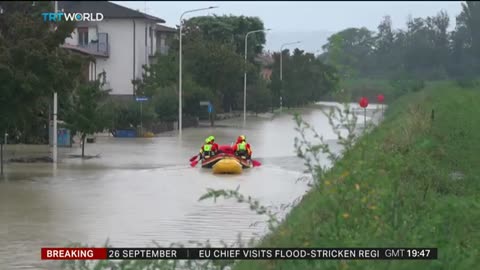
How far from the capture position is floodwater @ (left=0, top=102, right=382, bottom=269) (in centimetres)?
1683

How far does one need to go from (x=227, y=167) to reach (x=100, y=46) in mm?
38812

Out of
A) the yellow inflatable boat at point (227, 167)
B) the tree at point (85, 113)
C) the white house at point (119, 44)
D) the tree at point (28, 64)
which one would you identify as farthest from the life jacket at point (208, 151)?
the white house at point (119, 44)

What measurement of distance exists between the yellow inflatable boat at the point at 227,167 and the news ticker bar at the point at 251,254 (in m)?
22.8

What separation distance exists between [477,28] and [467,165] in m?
18.2

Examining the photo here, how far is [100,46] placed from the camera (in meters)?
68.4

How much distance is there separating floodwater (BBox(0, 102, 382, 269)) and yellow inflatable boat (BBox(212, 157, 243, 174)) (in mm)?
380

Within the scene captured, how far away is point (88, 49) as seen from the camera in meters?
65.4

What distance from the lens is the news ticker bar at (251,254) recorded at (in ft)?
26.2

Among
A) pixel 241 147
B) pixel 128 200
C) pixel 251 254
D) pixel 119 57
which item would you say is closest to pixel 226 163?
pixel 241 147

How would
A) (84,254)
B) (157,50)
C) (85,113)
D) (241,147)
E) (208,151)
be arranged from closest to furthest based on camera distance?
(84,254) < (241,147) < (208,151) < (85,113) < (157,50)

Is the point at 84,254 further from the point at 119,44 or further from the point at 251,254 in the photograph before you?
the point at 119,44

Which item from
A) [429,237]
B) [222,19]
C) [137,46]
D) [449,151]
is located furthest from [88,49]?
[429,237]

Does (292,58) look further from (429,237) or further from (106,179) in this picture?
(429,237)

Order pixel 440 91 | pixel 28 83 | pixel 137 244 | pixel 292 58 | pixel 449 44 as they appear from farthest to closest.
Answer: pixel 292 58 < pixel 440 91 < pixel 449 44 < pixel 28 83 < pixel 137 244
